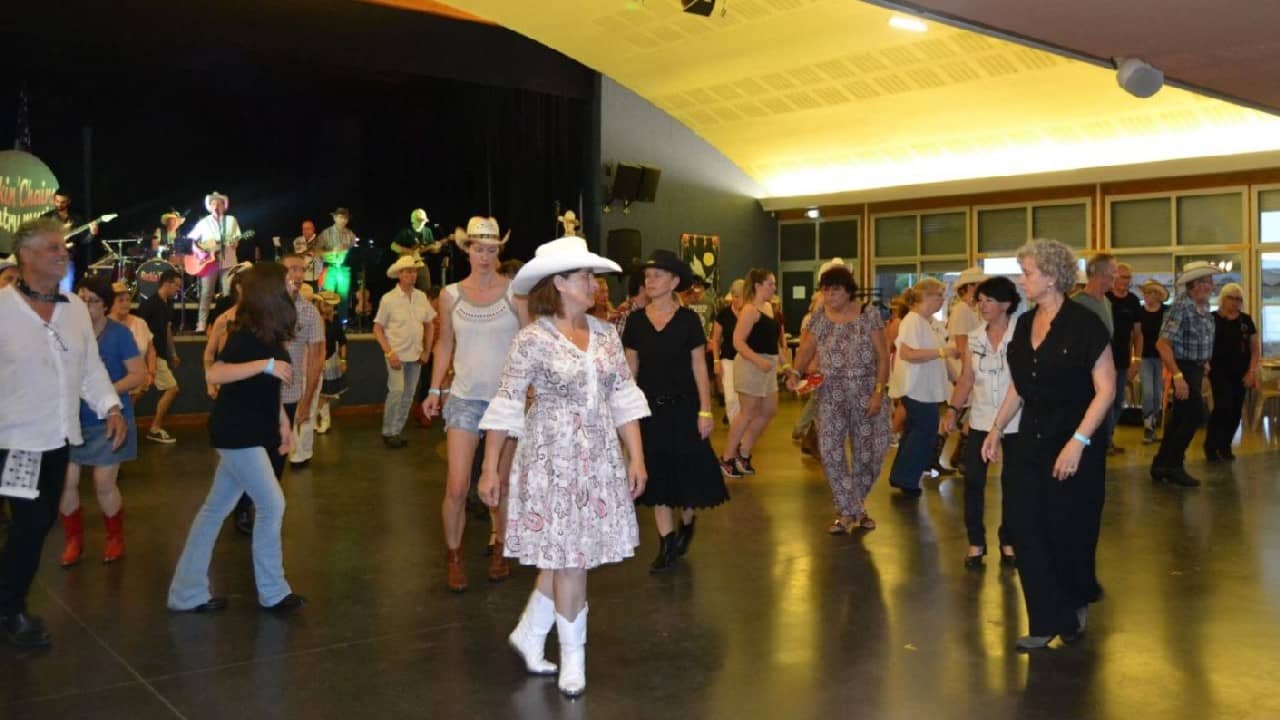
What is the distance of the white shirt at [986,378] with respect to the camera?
5.70 meters

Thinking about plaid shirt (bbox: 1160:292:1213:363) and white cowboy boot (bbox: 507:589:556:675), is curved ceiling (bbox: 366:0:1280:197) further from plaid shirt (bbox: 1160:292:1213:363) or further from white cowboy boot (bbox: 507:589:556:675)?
white cowboy boot (bbox: 507:589:556:675)

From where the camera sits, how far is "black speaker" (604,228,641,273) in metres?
18.9

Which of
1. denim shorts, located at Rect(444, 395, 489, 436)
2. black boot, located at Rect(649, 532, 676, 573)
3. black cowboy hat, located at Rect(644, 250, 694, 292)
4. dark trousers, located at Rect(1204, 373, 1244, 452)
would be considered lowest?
black boot, located at Rect(649, 532, 676, 573)

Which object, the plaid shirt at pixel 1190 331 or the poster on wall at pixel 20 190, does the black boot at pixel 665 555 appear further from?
the poster on wall at pixel 20 190

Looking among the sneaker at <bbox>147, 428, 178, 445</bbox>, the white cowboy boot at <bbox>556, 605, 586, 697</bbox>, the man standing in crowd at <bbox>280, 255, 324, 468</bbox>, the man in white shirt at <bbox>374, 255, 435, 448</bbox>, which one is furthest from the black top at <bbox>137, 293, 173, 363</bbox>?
the white cowboy boot at <bbox>556, 605, 586, 697</bbox>

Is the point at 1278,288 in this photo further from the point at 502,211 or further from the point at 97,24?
the point at 97,24

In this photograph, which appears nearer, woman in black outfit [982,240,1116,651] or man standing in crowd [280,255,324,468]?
woman in black outfit [982,240,1116,651]

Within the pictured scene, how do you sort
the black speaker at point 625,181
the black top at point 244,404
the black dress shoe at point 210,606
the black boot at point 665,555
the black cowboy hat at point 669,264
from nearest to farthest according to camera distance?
the black top at point 244,404 → the black dress shoe at point 210,606 → the black cowboy hat at point 669,264 → the black boot at point 665,555 → the black speaker at point 625,181

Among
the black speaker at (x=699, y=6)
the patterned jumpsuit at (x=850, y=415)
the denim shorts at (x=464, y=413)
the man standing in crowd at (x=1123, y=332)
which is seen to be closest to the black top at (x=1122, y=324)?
the man standing in crowd at (x=1123, y=332)

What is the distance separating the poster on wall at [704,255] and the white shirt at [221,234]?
7.49m

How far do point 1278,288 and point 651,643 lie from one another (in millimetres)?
13908

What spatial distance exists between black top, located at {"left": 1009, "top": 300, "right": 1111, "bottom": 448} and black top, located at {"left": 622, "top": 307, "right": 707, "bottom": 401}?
177 centimetres

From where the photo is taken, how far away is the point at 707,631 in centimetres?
470

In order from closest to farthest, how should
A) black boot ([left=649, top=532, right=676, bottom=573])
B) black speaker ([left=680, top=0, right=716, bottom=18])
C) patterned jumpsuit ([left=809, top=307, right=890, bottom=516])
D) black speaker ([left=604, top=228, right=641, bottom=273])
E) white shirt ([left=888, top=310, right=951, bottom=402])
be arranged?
black boot ([left=649, top=532, right=676, bottom=573]) < patterned jumpsuit ([left=809, top=307, right=890, bottom=516]) < white shirt ([left=888, top=310, right=951, bottom=402]) < black speaker ([left=680, top=0, right=716, bottom=18]) < black speaker ([left=604, top=228, right=641, bottom=273])
